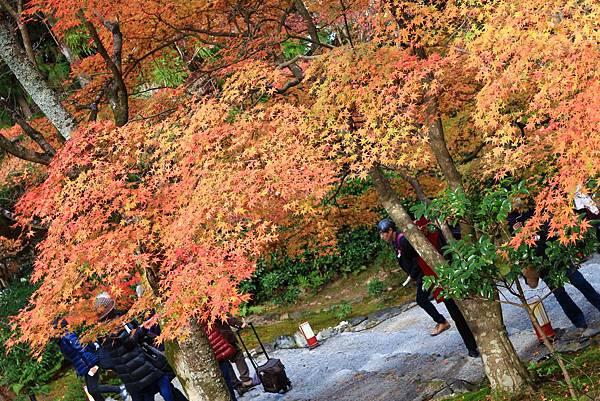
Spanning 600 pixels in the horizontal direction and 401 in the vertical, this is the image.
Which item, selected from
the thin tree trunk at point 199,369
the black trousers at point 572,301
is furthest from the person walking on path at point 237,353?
the black trousers at point 572,301

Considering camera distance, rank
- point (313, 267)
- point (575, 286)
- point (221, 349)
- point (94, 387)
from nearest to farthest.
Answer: point (575, 286)
point (221, 349)
point (94, 387)
point (313, 267)

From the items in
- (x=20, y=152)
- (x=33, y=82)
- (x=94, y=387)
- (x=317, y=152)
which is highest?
(x=33, y=82)

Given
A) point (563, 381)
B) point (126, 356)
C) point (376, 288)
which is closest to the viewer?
point (563, 381)

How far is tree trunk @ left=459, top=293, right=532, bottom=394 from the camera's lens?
5.96 m

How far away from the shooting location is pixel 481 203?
5359 millimetres

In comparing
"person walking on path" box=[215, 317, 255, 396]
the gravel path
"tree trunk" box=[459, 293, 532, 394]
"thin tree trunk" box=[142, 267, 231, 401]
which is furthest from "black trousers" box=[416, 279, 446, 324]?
"thin tree trunk" box=[142, 267, 231, 401]

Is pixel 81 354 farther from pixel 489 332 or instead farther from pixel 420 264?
pixel 489 332

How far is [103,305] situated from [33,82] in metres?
2.97

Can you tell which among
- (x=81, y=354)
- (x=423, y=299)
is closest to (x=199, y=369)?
Answer: (x=81, y=354)

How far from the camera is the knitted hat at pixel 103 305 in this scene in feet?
21.4

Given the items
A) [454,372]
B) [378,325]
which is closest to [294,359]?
[378,325]

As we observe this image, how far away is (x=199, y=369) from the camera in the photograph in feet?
22.2

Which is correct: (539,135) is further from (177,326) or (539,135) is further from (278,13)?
(278,13)

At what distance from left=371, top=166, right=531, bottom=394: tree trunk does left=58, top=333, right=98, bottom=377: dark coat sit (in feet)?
13.6
